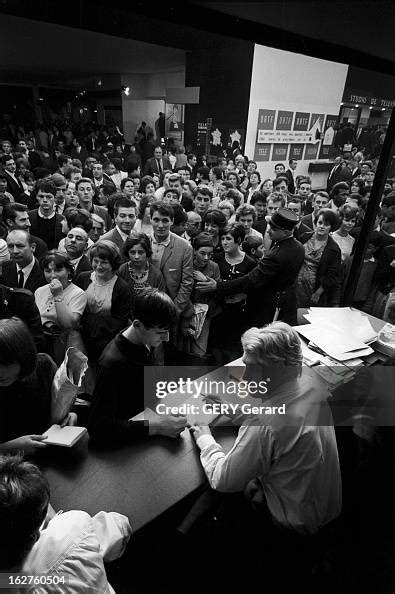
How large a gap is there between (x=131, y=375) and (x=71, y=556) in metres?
0.73

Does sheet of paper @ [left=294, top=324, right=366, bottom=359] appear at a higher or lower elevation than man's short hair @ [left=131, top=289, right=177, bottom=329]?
lower

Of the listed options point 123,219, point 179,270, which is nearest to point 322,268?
point 179,270

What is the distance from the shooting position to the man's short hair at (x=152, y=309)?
165 centimetres

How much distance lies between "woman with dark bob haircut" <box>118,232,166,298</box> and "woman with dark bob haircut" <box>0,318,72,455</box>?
1.28m

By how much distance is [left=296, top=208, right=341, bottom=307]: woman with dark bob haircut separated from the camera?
12.6 ft

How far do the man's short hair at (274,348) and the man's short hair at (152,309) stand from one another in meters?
0.38

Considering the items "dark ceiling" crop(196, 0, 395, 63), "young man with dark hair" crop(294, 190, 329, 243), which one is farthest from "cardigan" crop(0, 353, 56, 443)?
"young man with dark hair" crop(294, 190, 329, 243)

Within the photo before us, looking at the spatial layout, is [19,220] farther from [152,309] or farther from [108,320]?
[152,309]

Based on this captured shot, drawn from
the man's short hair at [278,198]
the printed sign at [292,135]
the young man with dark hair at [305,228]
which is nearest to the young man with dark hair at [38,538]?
the young man with dark hair at [305,228]

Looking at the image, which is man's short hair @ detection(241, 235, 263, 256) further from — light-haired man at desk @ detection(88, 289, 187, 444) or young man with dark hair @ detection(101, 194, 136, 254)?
light-haired man at desk @ detection(88, 289, 187, 444)

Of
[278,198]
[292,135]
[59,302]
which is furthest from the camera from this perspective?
[292,135]

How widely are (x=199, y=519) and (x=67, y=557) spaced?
0.68 metres

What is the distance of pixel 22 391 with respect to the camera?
1.63 metres

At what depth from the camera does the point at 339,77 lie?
12164mm
